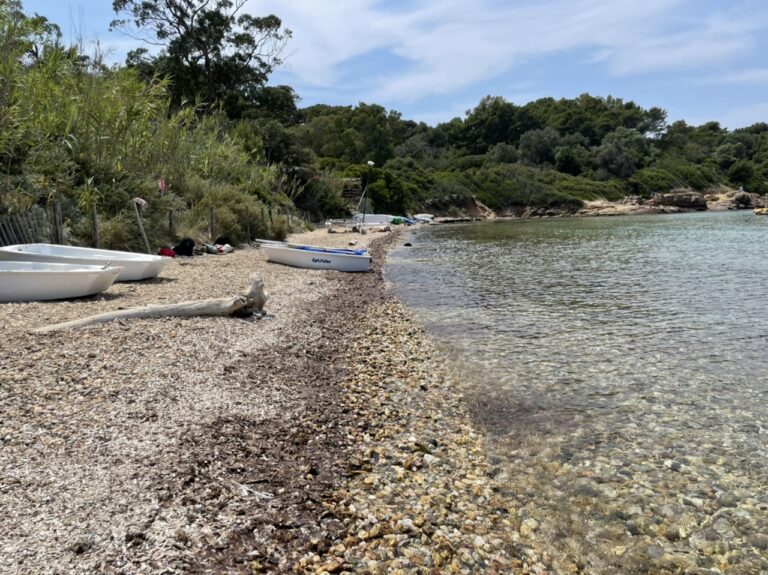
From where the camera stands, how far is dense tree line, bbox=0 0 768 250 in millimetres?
14680

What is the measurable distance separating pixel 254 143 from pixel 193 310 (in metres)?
29.1

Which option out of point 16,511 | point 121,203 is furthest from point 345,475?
point 121,203

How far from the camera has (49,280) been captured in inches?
Result: 347

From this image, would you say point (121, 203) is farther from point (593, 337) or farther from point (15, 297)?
point (593, 337)

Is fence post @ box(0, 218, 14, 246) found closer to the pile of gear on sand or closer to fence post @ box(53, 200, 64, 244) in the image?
fence post @ box(53, 200, 64, 244)

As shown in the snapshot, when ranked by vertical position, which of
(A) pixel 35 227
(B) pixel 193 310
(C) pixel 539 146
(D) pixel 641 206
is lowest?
(B) pixel 193 310

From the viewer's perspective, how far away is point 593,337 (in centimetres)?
936

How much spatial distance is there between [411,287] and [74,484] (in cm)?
1266

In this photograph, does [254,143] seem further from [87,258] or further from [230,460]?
[230,460]

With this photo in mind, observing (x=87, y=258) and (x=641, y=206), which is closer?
(x=87, y=258)

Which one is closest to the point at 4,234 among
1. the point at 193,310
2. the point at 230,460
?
the point at 193,310

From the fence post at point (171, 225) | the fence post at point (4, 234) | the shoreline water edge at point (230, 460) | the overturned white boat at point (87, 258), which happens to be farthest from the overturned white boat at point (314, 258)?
the shoreline water edge at point (230, 460)

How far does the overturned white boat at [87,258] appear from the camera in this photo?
10211mm

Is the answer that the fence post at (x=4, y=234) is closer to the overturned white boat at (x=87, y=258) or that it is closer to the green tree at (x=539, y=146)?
the overturned white boat at (x=87, y=258)
